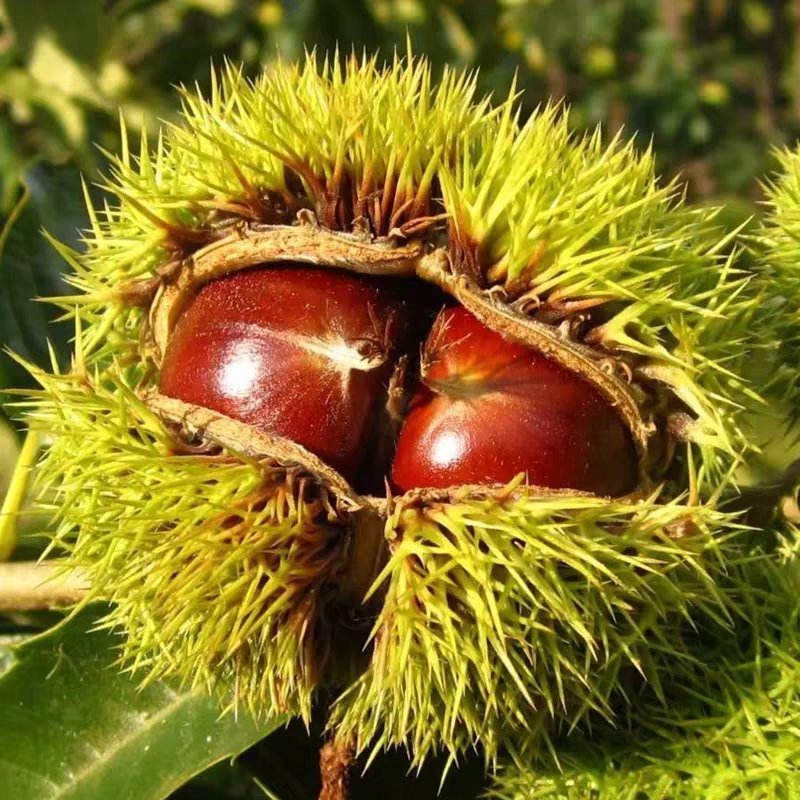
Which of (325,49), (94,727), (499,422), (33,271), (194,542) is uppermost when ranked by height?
(499,422)

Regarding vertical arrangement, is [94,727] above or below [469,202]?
below

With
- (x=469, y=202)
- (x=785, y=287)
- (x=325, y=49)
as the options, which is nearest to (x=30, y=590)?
(x=469, y=202)

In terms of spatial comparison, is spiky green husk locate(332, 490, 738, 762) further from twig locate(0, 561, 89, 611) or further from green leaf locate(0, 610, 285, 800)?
twig locate(0, 561, 89, 611)

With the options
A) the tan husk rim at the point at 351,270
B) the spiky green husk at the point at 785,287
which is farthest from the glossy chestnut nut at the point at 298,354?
the spiky green husk at the point at 785,287

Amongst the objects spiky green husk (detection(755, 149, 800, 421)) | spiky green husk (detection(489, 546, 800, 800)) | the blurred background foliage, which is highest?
spiky green husk (detection(755, 149, 800, 421))

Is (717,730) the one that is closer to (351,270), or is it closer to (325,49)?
(351,270)

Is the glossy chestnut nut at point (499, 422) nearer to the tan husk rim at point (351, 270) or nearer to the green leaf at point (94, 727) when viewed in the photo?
the tan husk rim at point (351, 270)

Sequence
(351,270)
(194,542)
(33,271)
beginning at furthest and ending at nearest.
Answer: (33,271)
(351,270)
(194,542)

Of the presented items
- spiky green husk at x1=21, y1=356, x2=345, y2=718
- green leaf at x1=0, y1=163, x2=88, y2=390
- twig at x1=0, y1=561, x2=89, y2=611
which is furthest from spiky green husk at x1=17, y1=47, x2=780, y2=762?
green leaf at x1=0, y1=163, x2=88, y2=390
